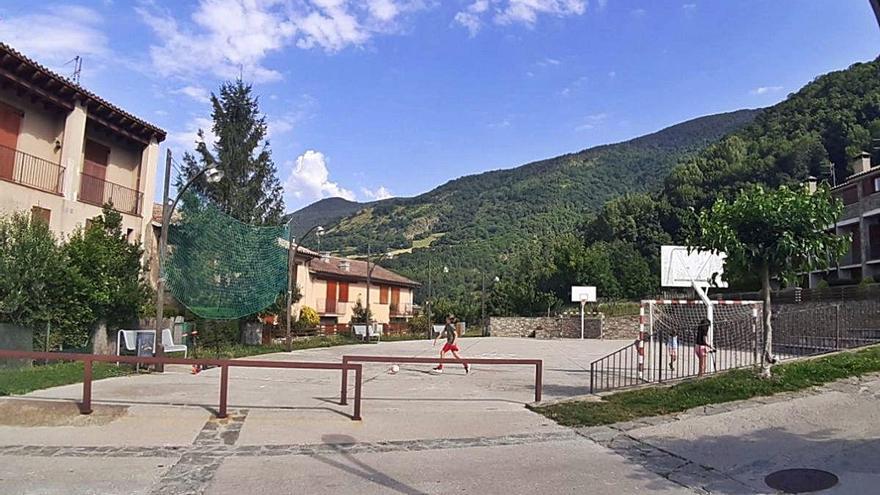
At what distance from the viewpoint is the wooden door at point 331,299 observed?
50125 mm

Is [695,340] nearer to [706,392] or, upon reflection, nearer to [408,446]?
[706,392]

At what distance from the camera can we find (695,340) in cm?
1638

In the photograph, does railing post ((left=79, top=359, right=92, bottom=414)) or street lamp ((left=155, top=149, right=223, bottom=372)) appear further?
street lamp ((left=155, top=149, right=223, bottom=372))

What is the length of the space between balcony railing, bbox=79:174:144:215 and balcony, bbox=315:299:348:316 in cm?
2414

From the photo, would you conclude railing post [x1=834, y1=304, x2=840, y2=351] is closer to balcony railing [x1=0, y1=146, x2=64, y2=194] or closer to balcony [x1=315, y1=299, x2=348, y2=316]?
balcony railing [x1=0, y1=146, x2=64, y2=194]

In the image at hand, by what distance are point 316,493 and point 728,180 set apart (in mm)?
68389

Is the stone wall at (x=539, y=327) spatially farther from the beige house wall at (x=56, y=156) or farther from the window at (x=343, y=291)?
the beige house wall at (x=56, y=156)

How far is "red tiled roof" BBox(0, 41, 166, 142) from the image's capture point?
19.3 metres

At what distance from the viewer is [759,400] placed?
10.2 metres

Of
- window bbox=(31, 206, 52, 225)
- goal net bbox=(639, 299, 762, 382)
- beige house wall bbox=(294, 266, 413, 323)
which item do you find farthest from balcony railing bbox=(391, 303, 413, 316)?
window bbox=(31, 206, 52, 225)

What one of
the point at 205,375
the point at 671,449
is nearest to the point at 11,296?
the point at 205,375

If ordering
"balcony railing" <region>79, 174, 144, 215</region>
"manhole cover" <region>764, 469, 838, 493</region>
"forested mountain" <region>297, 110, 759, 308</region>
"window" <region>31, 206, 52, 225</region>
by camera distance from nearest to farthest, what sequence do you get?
"manhole cover" <region>764, 469, 838, 493</region>
"window" <region>31, 206, 52, 225</region>
"balcony railing" <region>79, 174, 144, 215</region>
"forested mountain" <region>297, 110, 759, 308</region>

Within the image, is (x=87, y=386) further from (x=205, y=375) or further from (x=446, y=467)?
(x=205, y=375)

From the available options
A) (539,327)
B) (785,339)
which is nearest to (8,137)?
(785,339)
